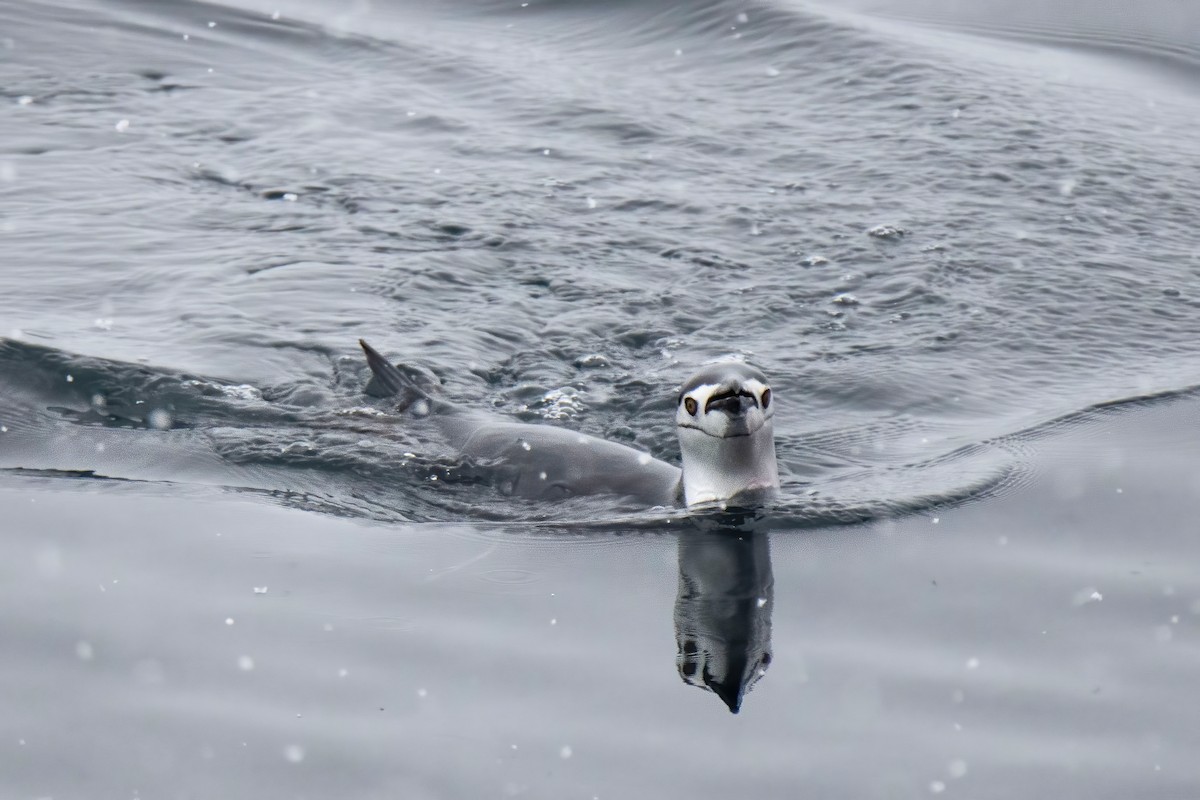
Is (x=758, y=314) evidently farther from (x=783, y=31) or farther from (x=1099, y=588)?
(x=783, y=31)

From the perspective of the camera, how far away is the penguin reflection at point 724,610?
4.38m

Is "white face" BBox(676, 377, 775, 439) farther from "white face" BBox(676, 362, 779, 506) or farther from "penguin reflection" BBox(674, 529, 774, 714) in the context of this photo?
"penguin reflection" BBox(674, 529, 774, 714)

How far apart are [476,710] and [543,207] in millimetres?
5632

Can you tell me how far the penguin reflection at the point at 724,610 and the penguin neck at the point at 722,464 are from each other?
18 cm

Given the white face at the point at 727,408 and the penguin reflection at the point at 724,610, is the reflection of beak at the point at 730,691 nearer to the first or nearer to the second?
the penguin reflection at the point at 724,610

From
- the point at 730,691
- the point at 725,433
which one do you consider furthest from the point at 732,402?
the point at 730,691

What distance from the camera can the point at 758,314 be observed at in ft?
26.1

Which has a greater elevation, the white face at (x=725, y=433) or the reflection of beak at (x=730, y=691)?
the white face at (x=725, y=433)

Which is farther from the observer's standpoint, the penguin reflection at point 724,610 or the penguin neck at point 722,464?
the penguin neck at point 722,464

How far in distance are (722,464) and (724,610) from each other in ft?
2.89

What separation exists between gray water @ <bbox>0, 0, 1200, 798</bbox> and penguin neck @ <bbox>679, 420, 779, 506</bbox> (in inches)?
5.8

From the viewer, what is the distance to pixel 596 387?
23.6 ft

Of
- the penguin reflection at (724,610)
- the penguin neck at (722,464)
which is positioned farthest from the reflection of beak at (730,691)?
the penguin neck at (722,464)

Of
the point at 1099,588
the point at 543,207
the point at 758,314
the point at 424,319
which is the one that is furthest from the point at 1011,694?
the point at 543,207
